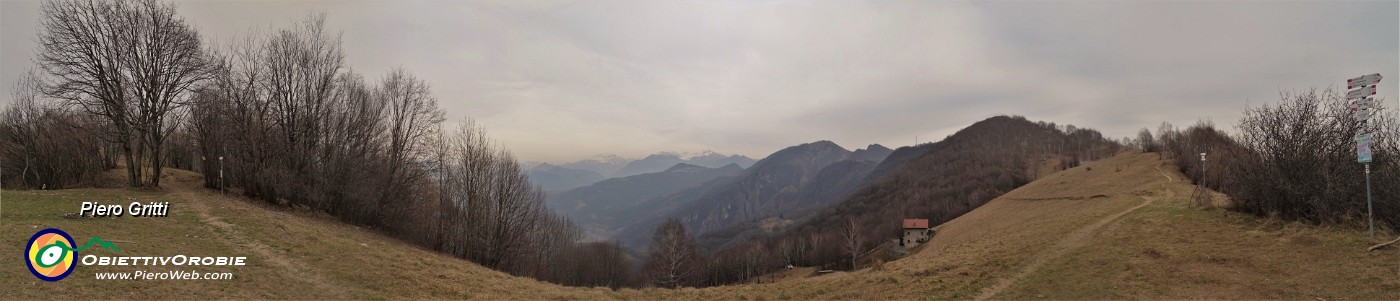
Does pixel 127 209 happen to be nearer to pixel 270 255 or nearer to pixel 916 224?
pixel 270 255

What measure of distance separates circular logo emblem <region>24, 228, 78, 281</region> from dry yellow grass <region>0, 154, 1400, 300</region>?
0.81 feet

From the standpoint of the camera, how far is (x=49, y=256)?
11016 mm

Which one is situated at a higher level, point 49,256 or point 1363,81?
point 1363,81

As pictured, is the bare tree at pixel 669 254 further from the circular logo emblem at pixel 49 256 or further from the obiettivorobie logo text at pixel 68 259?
the circular logo emblem at pixel 49 256

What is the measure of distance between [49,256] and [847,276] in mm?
22134

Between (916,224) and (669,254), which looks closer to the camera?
(669,254)

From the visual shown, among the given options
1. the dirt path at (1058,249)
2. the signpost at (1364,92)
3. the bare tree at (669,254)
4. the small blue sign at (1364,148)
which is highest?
the signpost at (1364,92)

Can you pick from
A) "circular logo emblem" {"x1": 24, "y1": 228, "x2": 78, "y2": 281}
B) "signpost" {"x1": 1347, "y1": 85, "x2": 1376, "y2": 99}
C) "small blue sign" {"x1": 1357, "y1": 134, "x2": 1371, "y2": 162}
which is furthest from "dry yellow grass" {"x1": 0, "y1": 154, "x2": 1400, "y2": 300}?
"signpost" {"x1": 1347, "y1": 85, "x2": 1376, "y2": 99}

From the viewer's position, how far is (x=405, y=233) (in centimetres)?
2841

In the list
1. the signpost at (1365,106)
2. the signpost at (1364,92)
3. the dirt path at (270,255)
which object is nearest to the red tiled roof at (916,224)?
the signpost at (1365,106)

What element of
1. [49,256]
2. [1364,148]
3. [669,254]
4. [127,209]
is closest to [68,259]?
[49,256]

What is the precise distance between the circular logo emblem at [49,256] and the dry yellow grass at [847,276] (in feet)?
0.81

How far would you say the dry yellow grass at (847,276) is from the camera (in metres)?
11.2

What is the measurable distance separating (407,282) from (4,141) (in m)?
31.3
